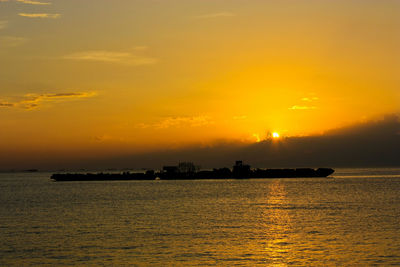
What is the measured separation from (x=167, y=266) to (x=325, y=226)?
22.9 metres

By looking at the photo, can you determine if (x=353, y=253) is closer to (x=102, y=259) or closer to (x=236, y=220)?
(x=102, y=259)

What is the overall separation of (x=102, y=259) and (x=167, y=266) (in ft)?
16.6

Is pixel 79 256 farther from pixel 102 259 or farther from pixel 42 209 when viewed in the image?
pixel 42 209

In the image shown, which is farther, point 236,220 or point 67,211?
point 67,211

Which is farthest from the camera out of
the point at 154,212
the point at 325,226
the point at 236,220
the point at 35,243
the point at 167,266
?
the point at 154,212

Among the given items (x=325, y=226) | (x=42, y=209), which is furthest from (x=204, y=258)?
(x=42, y=209)

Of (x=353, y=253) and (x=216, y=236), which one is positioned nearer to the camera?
(x=353, y=253)

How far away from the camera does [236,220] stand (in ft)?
192

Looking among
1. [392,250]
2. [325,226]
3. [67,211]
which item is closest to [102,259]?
[392,250]

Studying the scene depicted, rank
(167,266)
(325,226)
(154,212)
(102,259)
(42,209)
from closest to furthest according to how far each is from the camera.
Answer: (167,266) → (102,259) → (325,226) → (154,212) → (42,209)

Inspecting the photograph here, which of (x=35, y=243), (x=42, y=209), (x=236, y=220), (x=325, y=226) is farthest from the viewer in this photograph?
(x=42, y=209)

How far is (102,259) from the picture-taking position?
118 feet

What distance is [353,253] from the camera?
121 feet

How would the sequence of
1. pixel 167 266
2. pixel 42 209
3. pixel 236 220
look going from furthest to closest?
pixel 42 209, pixel 236 220, pixel 167 266
